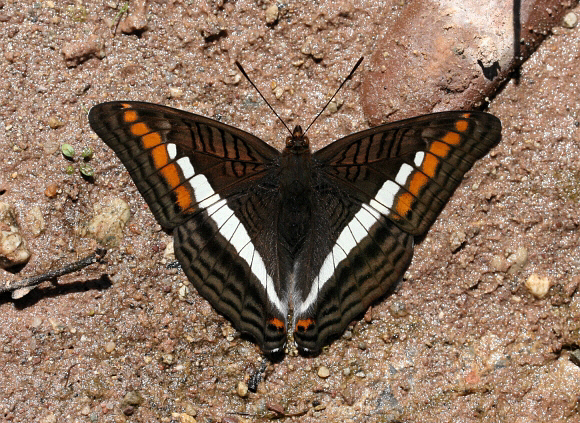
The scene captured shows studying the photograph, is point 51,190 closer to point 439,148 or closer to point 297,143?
point 297,143

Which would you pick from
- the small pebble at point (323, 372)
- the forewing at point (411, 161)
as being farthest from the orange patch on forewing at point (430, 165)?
the small pebble at point (323, 372)

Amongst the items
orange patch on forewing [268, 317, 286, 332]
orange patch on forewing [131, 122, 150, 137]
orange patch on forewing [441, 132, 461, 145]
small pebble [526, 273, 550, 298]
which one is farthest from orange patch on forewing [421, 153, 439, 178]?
orange patch on forewing [131, 122, 150, 137]

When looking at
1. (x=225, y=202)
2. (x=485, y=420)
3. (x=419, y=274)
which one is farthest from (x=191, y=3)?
(x=485, y=420)

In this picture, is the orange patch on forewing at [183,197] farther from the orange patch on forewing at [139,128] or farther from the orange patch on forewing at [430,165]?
the orange patch on forewing at [430,165]

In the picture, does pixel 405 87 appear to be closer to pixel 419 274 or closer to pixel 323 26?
pixel 323 26

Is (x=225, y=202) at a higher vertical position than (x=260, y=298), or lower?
higher

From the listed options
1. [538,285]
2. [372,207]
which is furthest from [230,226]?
[538,285]
